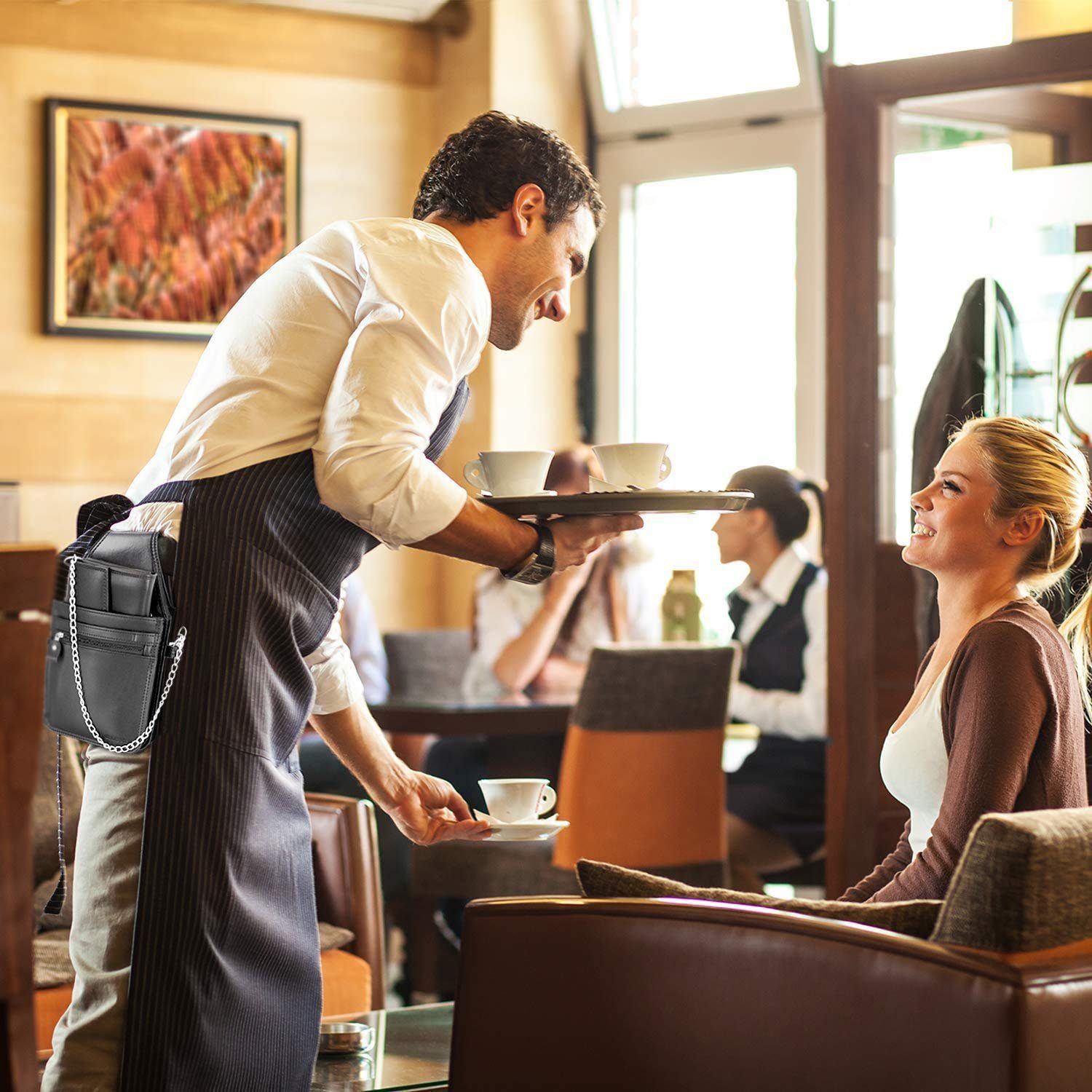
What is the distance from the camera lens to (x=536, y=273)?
1.90m

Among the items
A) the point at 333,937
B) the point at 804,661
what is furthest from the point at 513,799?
the point at 804,661

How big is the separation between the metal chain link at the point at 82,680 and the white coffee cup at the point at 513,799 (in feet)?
1.54

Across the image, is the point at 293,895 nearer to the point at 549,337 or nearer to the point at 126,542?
the point at 126,542

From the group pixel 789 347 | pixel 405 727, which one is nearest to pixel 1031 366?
pixel 405 727

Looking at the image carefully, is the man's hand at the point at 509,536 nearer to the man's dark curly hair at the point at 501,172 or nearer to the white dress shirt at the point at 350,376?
the white dress shirt at the point at 350,376

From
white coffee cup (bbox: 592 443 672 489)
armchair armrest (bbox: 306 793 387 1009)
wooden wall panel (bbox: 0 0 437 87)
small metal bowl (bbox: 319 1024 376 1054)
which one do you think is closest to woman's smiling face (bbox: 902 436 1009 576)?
white coffee cup (bbox: 592 443 672 489)

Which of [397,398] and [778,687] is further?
[778,687]

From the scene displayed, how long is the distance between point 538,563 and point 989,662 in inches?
22.1

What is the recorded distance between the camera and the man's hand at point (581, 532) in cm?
181

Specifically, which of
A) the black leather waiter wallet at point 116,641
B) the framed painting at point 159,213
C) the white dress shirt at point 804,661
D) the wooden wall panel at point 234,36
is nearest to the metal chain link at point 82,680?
the black leather waiter wallet at point 116,641

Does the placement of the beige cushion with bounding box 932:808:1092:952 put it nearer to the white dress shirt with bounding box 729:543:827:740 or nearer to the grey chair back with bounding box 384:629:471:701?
the white dress shirt with bounding box 729:543:827:740

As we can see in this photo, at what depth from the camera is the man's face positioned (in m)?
1.89

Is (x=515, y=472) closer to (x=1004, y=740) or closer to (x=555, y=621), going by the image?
(x=1004, y=740)

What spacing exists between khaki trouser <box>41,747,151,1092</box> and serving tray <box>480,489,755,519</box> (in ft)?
1.61
